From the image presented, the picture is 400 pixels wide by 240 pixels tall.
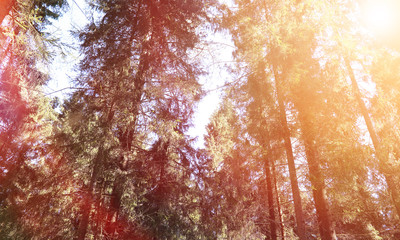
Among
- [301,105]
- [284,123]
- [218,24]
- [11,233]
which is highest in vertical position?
[218,24]

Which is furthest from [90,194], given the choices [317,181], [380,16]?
[380,16]

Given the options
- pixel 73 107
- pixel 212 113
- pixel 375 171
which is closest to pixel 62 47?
pixel 73 107

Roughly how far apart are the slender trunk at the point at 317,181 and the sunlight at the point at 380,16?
11.8 feet

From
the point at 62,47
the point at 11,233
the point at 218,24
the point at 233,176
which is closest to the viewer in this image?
the point at 62,47

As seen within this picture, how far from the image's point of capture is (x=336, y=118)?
7980 millimetres

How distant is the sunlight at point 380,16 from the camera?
6.80 m

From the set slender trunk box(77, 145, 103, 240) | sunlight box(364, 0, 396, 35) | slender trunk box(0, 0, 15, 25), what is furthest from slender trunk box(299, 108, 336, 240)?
slender trunk box(0, 0, 15, 25)

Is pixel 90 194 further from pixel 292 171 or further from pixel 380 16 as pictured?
pixel 380 16

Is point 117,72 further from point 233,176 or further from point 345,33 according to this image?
point 345,33

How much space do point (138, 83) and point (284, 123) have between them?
5.57 meters

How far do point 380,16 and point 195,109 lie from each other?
723 centimetres

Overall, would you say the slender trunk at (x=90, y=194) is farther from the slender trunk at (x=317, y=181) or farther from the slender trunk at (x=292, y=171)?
the slender trunk at (x=317, y=181)

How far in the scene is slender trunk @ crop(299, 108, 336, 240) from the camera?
7.57 m

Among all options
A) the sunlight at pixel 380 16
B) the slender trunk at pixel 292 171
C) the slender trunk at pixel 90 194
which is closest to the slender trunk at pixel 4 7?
the slender trunk at pixel 90 194
